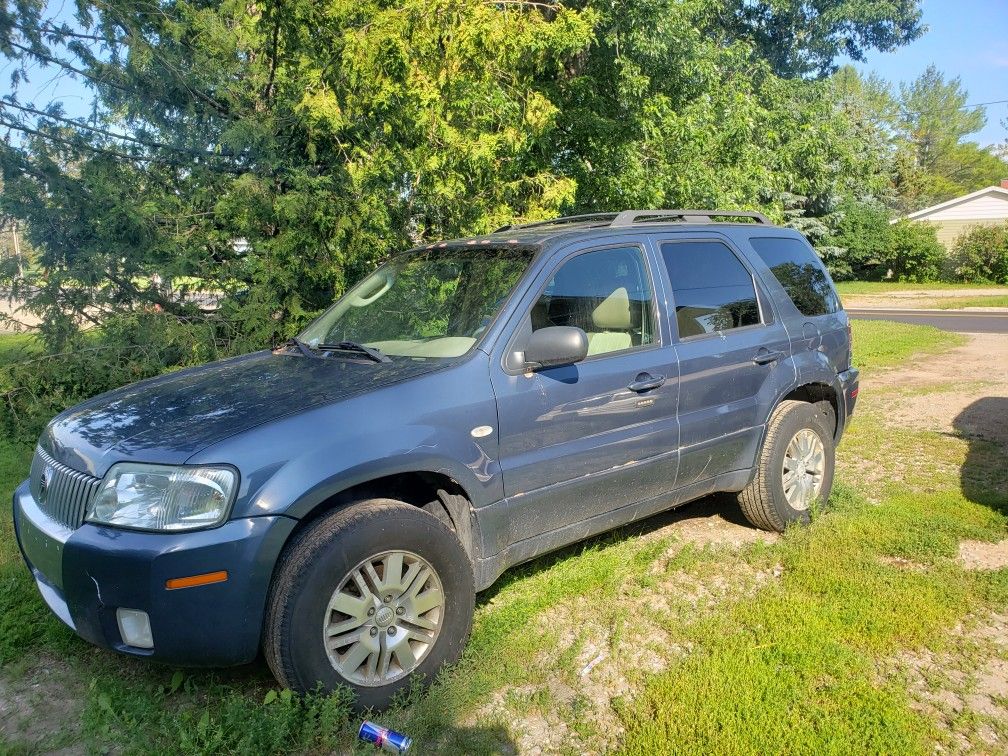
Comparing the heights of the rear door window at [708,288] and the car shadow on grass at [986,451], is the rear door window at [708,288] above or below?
above

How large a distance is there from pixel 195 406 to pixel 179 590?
89cm

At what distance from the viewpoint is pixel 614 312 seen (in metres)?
4.48

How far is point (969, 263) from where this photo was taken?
35719mm

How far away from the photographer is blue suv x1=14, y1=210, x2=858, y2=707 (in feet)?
10.2

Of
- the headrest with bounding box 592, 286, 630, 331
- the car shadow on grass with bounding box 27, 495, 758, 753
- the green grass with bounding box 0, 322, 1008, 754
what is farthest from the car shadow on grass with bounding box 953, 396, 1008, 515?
the car shadow on grass with bounding box 27, 495, 758, 753

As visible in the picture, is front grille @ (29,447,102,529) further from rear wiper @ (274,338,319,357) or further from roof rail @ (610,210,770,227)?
roof rail @ (610,210,770,227)

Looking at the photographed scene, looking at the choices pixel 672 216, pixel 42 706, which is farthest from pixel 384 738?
pixel 672 216

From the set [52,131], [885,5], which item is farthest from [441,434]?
[885,5]

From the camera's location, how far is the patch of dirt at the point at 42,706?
3.27 metres

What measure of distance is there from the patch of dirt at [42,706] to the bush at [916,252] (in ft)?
127

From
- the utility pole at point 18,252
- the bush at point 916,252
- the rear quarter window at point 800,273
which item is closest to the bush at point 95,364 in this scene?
the utility pole at point 18,252

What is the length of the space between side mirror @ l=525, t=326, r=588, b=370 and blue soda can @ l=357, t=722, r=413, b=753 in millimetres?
1660

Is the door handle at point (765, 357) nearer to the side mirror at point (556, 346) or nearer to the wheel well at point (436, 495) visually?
the side mirror at point (556, 346)

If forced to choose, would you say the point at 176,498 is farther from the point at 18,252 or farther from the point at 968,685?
the point at 18,252
